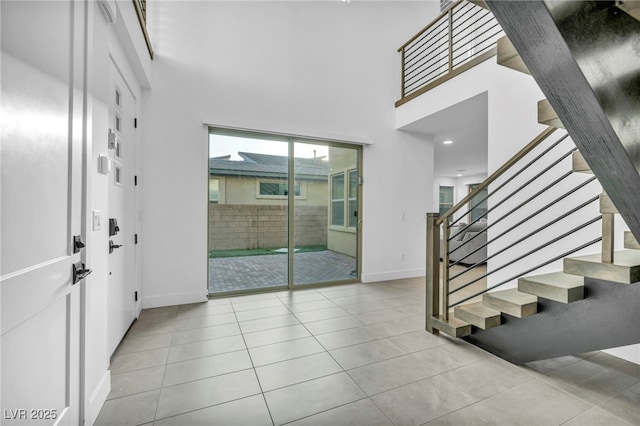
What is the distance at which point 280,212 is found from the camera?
4.04 meters

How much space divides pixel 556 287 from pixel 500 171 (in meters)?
0.98

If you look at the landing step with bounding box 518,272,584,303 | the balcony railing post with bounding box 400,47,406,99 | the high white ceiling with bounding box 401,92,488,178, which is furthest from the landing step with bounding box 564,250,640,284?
the balcony railing post with bounding box 400,47,406,99

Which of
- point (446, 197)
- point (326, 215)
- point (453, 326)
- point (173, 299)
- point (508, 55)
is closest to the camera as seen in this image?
point (508, 55)

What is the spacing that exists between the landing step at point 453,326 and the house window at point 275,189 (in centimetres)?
245

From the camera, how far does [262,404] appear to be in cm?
168

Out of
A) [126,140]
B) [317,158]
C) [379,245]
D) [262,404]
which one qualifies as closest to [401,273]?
[379,245]

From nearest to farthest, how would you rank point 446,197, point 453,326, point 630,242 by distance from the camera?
point 630,242, point 453,326, point 446,197

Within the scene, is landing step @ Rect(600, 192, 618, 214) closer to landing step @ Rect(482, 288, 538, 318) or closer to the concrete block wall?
landing step @ Rect(482, 288, 538, 318)

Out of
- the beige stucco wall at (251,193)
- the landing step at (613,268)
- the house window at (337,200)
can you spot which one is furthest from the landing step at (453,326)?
the beige stucco wall at (251,193)

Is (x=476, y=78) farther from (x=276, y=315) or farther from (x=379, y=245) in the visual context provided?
(x=276, y=315)

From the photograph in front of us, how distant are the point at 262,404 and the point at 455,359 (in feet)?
4.77

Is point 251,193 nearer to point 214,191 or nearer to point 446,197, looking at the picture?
point 214,191

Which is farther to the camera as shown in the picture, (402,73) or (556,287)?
(402,73)

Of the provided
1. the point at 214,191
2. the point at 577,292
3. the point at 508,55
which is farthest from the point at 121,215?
the point at 577,292
